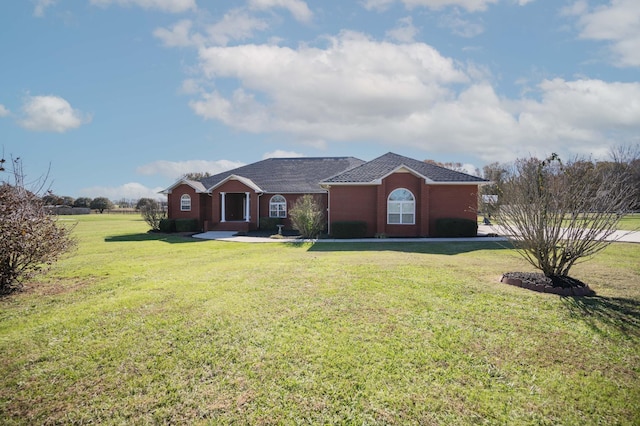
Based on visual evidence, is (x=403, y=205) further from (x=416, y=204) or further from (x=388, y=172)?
(x=388, y=172)

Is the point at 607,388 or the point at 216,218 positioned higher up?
the point at 216,218

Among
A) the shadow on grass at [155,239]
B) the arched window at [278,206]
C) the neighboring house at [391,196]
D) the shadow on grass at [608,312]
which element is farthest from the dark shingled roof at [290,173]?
the shadow on grass at [608,312]

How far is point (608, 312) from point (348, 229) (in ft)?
49.0

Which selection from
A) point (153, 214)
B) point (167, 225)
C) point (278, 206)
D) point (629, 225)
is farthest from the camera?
point (629, 225)

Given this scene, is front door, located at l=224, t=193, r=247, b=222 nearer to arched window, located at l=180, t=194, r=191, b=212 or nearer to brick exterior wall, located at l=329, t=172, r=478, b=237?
arched window, located at l=180, t=194, r=191, b=212

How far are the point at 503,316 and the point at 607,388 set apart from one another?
6.83ft

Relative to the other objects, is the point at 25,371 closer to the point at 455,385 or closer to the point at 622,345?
the point at 455,385

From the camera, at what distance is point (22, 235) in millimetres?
7762

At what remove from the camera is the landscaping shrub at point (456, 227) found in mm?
20812

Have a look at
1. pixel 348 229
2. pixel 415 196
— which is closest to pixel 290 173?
pixel 348 229

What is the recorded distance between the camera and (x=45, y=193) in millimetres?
9406

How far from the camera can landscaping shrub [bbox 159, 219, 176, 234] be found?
26.1 m

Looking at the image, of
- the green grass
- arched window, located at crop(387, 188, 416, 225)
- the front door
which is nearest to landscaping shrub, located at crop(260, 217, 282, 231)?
the front door

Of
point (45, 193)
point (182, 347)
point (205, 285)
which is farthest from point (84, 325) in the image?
point (45, 193)
